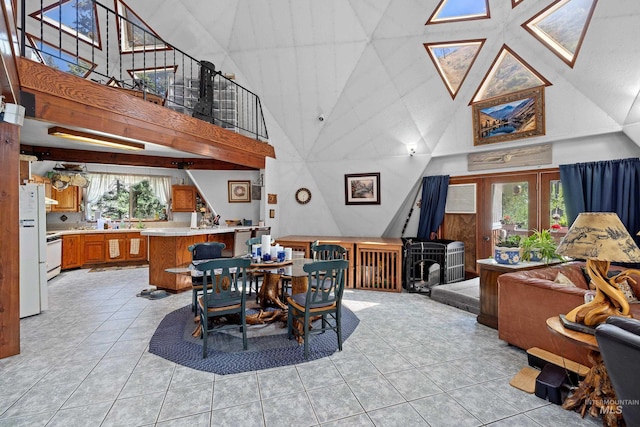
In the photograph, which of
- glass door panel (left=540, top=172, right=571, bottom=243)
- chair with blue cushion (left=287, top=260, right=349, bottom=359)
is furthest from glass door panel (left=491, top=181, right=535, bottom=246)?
chair with blue cushion (left=287, top=260, right=349, bottom=359)

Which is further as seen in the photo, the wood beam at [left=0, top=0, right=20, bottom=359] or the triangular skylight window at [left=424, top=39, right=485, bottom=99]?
the triangular skylight window at [left=424, top=39, right=485, bottom=99]

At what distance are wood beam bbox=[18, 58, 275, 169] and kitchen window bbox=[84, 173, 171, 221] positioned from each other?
374cm

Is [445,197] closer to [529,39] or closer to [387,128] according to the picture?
[387,128]

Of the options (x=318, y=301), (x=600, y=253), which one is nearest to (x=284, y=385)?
(x=318, y=301)

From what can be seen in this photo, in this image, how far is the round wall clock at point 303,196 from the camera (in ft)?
21.6

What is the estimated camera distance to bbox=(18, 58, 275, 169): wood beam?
119 inches

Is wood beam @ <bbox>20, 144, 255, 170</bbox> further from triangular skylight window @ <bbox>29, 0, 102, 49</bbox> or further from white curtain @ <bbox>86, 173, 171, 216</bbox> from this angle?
triangular skylight window @ <bbox>29, 0, 102, 49</bbox>

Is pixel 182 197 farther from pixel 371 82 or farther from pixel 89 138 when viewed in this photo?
pixel 371 82

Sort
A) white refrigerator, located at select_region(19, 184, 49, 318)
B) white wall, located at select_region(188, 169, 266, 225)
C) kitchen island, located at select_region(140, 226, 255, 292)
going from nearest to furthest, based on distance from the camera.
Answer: white refrigerator, located at select_region(19, 184, 49, 318) → kitchen island, located at select_region(140, 226, 255, 292) → white wall, located at select_region(188, 169, 266, 225)

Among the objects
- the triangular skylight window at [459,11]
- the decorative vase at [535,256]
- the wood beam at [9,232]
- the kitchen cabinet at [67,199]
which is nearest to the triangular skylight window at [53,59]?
the wood beam at [9,232]

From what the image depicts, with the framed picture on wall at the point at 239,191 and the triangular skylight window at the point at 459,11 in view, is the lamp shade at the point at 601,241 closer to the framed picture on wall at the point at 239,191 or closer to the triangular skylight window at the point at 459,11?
the triangular skylight window at the point at 459,11

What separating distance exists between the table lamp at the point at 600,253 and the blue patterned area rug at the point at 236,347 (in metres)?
2.05

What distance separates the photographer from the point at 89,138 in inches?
165

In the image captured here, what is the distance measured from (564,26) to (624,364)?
4367 millimetres
